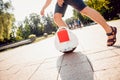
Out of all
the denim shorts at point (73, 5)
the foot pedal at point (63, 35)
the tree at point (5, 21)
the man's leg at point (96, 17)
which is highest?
the denim shorts at point (73, 5)

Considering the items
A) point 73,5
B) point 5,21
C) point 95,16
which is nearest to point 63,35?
point 73,5

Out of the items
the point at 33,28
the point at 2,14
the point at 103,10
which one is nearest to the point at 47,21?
the point at 33,28

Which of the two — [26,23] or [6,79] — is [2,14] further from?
[26,23]

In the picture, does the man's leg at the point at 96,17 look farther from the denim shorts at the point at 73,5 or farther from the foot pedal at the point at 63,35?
the foot pedal at the point at 63,35

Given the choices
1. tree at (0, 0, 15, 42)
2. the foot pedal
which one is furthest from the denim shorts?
tree at (0, 0, 15, 42)

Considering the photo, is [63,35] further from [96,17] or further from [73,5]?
[96,17]

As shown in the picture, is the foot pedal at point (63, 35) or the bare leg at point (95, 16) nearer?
the bare leg at point (95, 16)

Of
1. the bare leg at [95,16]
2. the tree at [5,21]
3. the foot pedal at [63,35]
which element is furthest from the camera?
the tree at [5,21]

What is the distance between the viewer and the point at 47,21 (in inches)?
4535

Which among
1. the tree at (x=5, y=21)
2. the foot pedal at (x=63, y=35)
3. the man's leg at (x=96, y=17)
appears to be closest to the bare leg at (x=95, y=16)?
the man's leg at (x=96, y=17)

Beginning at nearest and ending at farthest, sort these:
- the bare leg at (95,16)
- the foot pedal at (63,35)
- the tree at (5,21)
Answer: the bare leg at (95,16) < the foot pedal at (63,35) < the tree at (5,21)

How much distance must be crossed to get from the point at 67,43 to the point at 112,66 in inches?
74.6

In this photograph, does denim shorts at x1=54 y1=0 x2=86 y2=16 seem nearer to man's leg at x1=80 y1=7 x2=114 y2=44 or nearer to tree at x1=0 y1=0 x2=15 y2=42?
man's leg at x1=80 y1=7 x2=114 y2=44

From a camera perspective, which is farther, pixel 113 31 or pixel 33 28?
pixel 33 28
